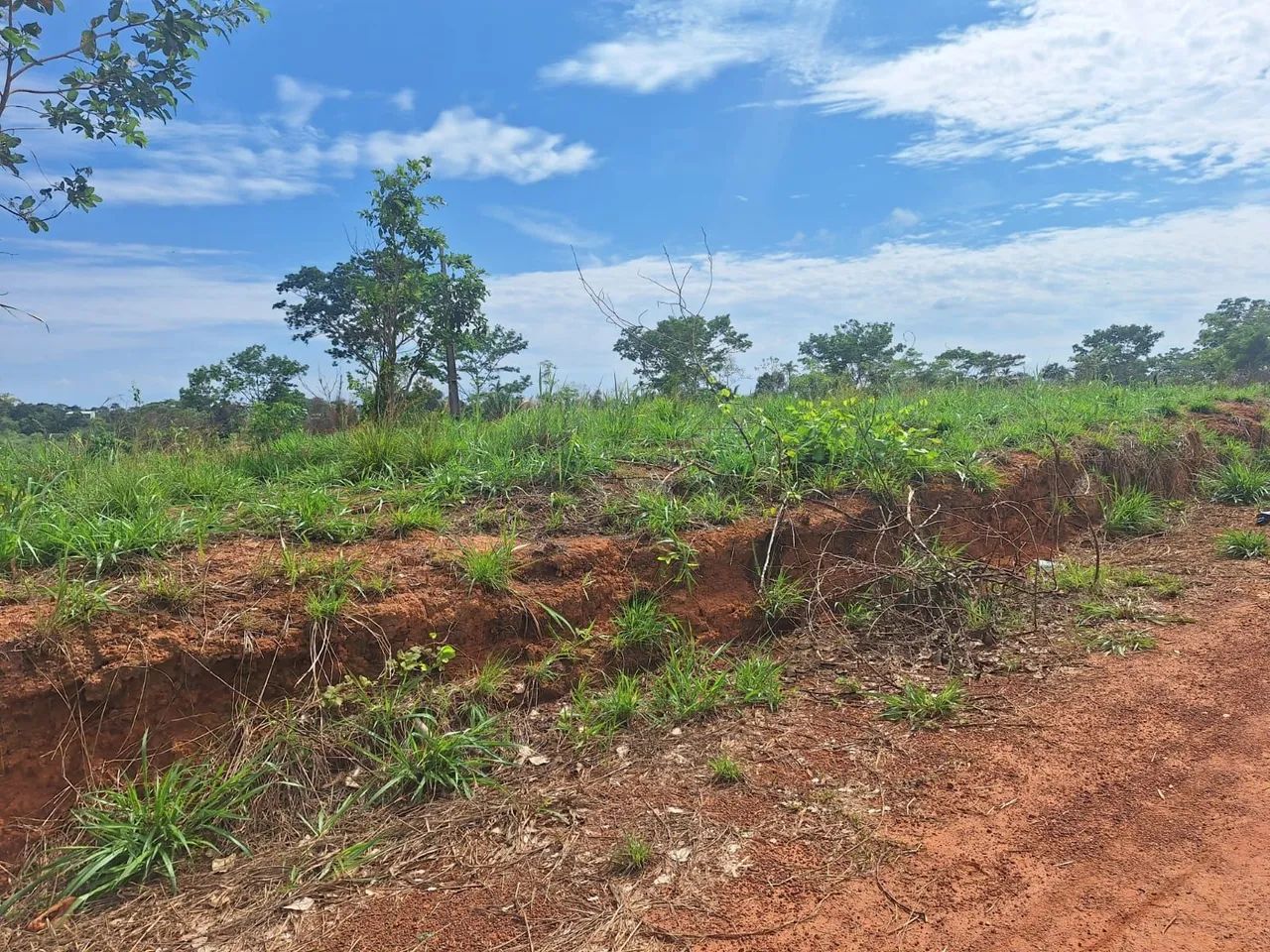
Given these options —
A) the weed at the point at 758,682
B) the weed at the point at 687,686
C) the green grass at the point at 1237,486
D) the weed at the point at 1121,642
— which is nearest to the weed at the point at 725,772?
the weed at the point at 687,686

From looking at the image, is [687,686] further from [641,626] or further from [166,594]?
[166,594]

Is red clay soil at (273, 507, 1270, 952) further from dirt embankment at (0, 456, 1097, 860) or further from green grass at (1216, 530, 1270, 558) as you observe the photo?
green grass at (1216, 530, 1270, 558)

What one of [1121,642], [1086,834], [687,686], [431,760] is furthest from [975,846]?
[1121,642]

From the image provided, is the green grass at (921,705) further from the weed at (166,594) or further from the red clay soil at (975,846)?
the weed at (166,594)

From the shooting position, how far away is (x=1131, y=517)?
6.08m

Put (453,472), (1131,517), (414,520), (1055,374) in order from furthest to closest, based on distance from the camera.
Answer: (1055,374) < (1131,517) < (453,472) < (414,520)

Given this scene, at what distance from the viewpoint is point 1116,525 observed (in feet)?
19.8

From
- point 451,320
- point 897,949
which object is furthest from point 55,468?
point 451,320

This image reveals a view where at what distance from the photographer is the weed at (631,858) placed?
2.37 metres

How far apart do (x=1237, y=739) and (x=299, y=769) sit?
3746mm

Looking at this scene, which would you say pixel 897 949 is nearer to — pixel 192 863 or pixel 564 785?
pixel 564 785

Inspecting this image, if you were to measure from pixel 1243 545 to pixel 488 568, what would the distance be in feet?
18.0

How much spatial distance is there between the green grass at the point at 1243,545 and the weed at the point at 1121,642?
6.56 feet

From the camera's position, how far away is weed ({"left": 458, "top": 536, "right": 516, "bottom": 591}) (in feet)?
11.5
